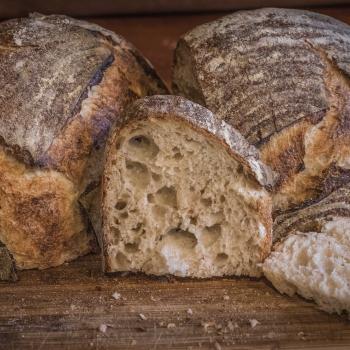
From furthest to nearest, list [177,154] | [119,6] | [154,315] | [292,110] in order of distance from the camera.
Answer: [119,6] → [292,110] → [177,154] → [154,315]

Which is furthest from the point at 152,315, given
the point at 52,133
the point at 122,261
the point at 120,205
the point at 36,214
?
the point at 52,133

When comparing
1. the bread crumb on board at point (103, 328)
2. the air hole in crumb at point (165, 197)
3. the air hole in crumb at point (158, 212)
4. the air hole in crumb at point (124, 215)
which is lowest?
the bread crumb on board at point (103, 328)

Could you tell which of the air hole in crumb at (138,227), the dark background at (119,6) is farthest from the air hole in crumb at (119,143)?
the dark background at (119,6)

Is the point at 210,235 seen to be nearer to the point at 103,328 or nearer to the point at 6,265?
the point at 103,328

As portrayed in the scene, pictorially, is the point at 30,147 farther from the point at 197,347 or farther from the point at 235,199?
the point at 197,347

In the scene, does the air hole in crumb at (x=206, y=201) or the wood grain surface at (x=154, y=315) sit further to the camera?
the air hole in crumb at (x=206, y=201)

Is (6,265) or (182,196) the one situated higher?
(182,196)

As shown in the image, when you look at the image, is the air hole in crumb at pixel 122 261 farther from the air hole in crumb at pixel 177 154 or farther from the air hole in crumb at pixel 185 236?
the air hole in crumb at pixel 177 154

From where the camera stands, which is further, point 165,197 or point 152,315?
point 165,197
